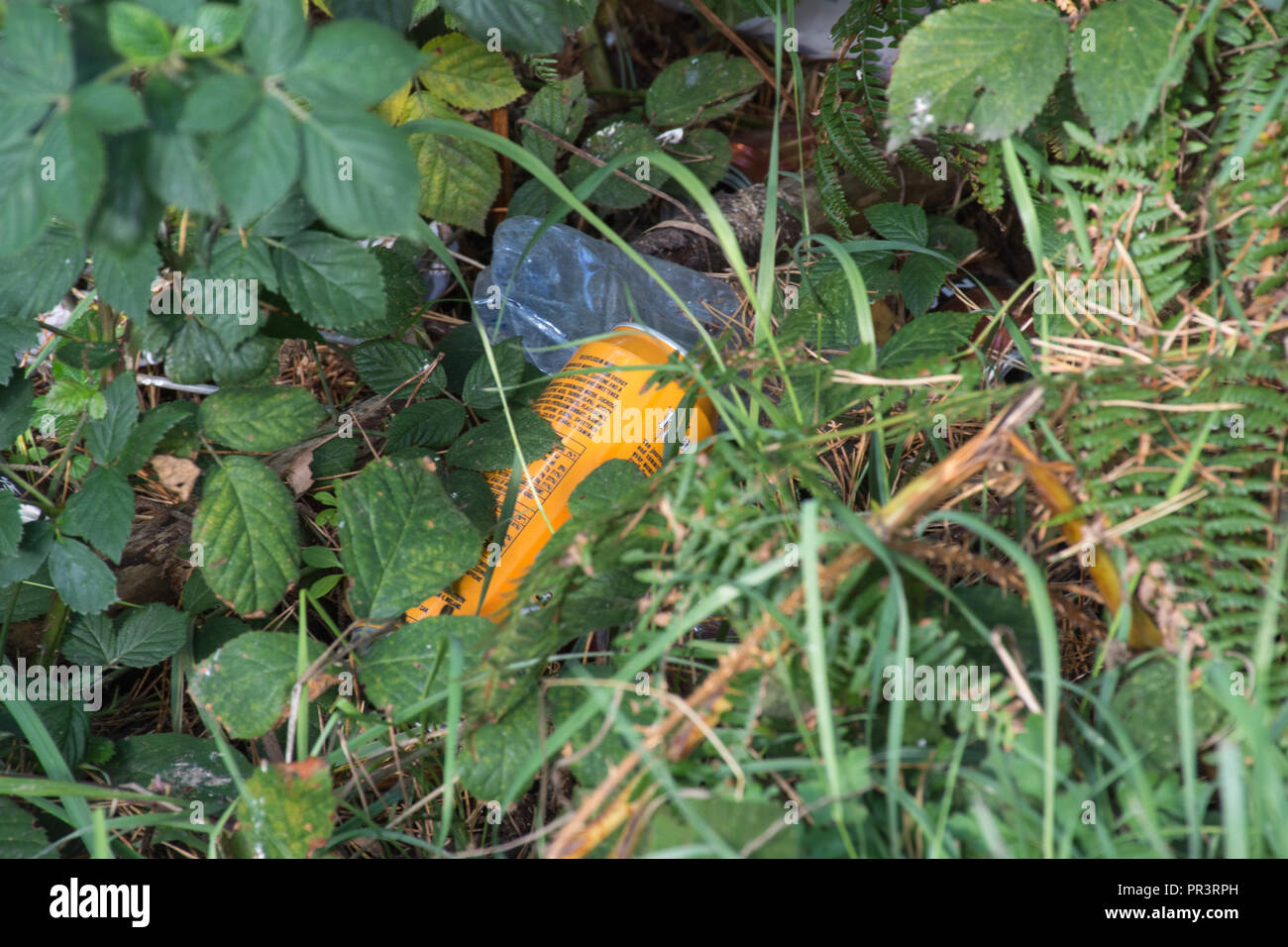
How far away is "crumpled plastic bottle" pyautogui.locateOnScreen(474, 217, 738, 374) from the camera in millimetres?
1939

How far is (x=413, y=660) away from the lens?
121cm

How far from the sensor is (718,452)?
115 centimetres

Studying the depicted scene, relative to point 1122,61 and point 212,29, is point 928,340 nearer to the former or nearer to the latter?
point 1122,61

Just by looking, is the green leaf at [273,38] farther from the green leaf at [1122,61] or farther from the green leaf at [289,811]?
the green leaf at [1122,61]

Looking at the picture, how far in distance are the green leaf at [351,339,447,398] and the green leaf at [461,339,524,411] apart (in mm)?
68

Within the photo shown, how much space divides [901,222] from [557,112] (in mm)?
764

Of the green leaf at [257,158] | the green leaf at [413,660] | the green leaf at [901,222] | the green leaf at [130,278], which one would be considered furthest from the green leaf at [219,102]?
the green leaf at [901,222]

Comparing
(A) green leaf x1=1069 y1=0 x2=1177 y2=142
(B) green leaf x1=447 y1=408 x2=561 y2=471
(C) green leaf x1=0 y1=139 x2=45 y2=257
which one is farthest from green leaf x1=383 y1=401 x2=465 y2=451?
(A) green leaf x1=1069 y1=0 x2=1177 y2=142

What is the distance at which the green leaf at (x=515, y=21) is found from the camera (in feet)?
4.00

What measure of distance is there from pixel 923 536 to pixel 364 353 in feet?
3.35

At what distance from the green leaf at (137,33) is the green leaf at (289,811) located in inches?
31.8
